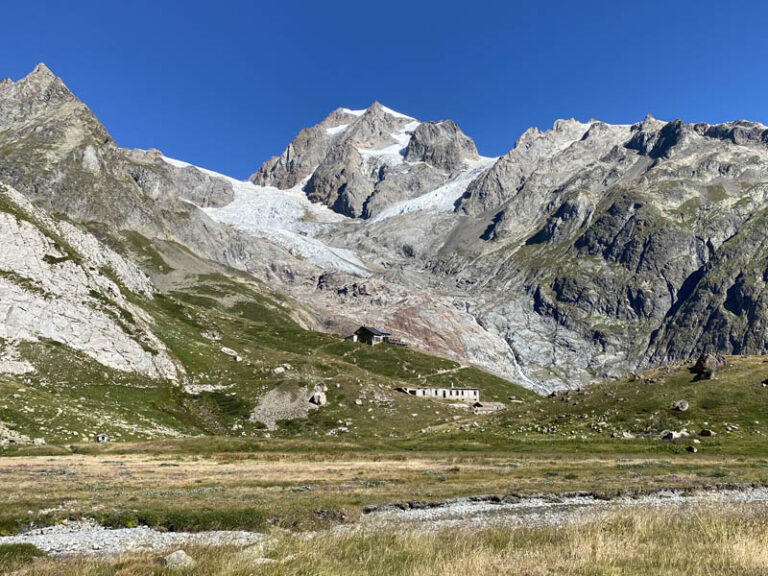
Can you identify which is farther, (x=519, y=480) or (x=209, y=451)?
(x=209, y=451)

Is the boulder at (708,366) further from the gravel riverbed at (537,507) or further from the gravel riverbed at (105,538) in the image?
the gravel riverbed at (105,538)

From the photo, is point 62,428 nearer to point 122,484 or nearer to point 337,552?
point 122,484

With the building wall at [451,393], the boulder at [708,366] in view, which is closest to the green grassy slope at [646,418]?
the boulder at [708,366]

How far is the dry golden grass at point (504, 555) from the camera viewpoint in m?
13.5

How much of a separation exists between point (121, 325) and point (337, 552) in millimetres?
125002

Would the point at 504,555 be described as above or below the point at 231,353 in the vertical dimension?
below

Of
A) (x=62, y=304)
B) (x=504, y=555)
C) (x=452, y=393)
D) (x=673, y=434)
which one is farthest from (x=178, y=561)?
(x=452, y=393)

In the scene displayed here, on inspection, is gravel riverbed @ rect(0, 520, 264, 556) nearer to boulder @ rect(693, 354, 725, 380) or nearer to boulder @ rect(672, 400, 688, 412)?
boulder @ rect(672, 400, 688, 412)

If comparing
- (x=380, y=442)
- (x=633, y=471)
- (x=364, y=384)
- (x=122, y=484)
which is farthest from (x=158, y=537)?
(x=364, y=384)

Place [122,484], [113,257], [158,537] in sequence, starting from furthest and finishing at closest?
[113,257] → [122,484] → [158,537]

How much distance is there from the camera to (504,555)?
52.1 feet

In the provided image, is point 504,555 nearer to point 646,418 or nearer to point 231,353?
point 646,418

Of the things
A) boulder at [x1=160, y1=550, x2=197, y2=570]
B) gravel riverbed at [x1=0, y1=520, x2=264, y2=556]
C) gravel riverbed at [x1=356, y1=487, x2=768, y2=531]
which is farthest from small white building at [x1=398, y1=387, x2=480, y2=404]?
boulder at [x1=160, y1=550, x2=197, y2=570]

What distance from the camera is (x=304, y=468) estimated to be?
5834 cm
